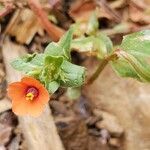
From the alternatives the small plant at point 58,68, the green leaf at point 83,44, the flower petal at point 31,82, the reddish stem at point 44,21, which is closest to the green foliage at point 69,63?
the small plant at point 58,68

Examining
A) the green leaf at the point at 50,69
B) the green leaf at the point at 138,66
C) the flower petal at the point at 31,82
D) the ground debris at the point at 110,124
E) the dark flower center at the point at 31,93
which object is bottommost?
Result: the ground debris at the point at 110,124

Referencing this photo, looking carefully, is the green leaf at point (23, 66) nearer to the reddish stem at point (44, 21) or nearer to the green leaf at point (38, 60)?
the green leaf at point (38, 60)

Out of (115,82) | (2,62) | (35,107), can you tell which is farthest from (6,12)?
(35,107)

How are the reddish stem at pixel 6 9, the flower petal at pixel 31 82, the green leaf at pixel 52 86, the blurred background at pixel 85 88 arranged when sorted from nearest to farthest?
1. the flower petal at pixel 31 82
2. the green leaf at pixel 52 86
3. the blurred background at pixel 85 88
4. the reddish stem at pixel 6 9

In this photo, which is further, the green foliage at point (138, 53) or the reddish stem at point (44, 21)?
the reddish stem at point (44, 21)

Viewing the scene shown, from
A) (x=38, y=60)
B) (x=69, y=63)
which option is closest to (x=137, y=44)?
(x=69, y=63)

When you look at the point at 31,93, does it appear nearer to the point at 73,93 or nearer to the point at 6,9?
the point at 73,93
